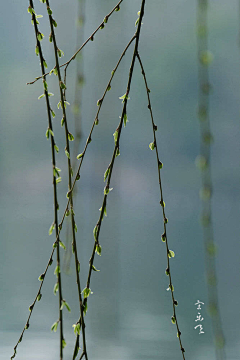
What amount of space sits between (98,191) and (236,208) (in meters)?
0.37

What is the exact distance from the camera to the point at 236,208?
119 centimetres

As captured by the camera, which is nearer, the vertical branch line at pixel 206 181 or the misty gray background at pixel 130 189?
the vertical branch line at pixel 206 181

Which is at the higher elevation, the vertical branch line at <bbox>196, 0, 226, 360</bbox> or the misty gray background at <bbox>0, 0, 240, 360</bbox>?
the misty gray background at <bbox>0, 0, 240, 360</bbox>

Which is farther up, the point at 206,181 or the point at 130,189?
the point at 130,189

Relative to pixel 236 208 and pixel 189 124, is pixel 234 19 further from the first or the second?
pixel 236 208

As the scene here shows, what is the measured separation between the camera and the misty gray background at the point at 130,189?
1.19 m

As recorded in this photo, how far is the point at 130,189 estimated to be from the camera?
47.3 inches

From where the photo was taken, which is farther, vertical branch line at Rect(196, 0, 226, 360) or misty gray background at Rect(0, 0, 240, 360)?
misty gray background at Rect(0, 0, 240, 360)

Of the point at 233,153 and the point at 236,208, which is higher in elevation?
the point at 233,153

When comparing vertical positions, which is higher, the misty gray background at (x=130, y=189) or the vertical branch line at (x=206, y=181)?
the misty gray background at (x=130, y=189)

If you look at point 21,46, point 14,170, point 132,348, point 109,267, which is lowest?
point 132,348

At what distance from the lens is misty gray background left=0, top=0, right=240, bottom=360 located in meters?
1.19

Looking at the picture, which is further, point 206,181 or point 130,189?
point 130,189

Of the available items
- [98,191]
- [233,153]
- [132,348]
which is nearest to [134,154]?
[98,191]
